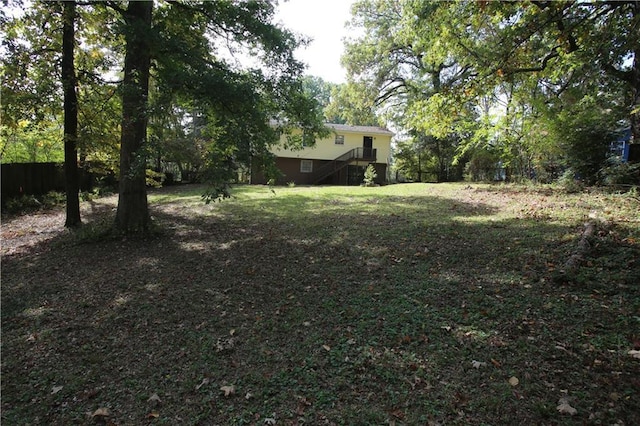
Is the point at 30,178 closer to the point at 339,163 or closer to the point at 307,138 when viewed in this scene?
the point at 307,138

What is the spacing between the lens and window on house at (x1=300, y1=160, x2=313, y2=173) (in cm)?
3056

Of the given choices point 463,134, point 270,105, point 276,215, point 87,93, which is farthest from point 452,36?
point 463,134

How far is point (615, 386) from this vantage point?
2891mm

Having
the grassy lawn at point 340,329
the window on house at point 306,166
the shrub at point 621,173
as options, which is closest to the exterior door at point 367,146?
the window on house at point 306,166

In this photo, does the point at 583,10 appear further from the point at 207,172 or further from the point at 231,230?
the point at 231,230

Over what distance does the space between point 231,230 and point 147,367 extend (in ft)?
18.9

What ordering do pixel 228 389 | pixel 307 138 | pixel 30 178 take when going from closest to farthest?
pixel 228 389
pixel 307 138
pixel 30 178

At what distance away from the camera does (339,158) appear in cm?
3044

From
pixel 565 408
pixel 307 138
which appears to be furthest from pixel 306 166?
pixel 565 408

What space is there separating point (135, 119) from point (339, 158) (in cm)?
2434

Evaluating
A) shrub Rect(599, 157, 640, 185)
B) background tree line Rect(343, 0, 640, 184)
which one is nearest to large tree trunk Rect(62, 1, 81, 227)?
background tree line Rect(343, 0, 640, 184)

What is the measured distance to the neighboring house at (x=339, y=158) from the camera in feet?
98.5

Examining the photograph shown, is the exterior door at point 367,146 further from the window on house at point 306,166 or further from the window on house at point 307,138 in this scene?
the window on house at point 307,138

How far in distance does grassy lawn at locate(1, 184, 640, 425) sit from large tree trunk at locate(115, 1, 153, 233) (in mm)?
1382
